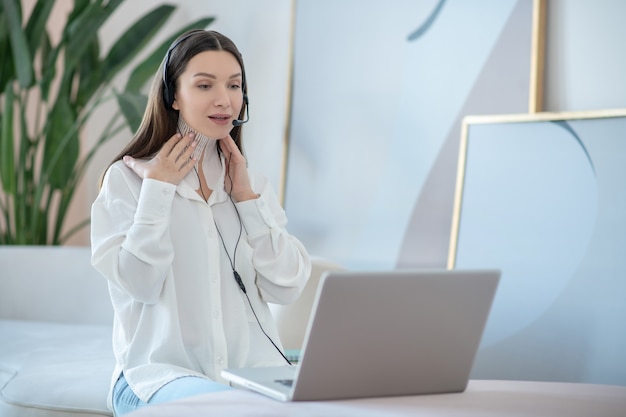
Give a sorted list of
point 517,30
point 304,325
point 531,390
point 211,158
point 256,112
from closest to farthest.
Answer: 1. point 531,390
2. point 211,158
3. point 304,325
4. point 517,30
5. point 256,112

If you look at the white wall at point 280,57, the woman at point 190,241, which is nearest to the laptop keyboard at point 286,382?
the woman at point 190,241

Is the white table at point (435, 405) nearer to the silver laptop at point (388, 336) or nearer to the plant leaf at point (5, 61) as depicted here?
the silver laptop at point (388, 336)

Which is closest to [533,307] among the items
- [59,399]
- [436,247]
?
[436,247]

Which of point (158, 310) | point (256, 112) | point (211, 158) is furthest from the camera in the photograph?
point (256, 112)

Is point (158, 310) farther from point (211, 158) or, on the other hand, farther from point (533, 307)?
point (533, 307)

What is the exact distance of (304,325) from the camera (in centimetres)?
262

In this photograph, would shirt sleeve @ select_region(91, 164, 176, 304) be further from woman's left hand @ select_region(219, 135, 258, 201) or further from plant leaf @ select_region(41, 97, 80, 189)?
plant leaf @ select_region(41, 97, 80, 189)

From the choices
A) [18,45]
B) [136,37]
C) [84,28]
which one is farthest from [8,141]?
[136,37]

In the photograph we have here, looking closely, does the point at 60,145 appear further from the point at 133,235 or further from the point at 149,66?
the point at 133,235

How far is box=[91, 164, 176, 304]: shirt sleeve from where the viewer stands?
5.97ft

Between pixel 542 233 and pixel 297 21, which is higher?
pixel 297 21

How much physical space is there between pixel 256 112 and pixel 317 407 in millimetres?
2494

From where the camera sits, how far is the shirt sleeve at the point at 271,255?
200 cm

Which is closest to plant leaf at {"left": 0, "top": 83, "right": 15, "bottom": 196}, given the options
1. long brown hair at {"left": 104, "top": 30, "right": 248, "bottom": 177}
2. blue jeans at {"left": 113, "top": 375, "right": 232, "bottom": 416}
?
long brown hair at {"left": 104, "top": 30, "right": 248, "bottom": 177}
